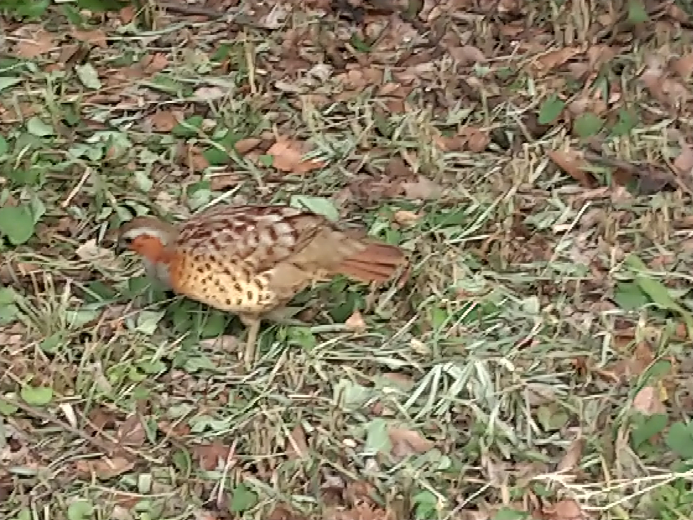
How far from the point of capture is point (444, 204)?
14.2 ft

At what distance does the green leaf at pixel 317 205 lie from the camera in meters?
4.25

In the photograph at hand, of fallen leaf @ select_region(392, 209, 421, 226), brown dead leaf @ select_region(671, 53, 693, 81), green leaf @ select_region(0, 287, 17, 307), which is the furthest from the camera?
brown dead leaf @ select_region(671, 53, 693, 81)

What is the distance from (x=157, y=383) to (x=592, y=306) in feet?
3.96

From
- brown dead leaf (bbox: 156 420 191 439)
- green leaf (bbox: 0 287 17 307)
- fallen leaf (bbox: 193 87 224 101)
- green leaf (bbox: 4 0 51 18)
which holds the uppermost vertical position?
green leaf (bbox: 4 0 51 18)

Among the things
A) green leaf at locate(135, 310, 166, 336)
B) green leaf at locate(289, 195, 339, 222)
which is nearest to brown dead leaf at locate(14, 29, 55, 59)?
green leaf at locate(289, 195, 339, 222)

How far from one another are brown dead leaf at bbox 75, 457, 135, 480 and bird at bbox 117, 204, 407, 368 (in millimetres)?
462

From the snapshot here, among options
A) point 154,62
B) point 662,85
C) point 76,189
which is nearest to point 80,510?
point 76,189

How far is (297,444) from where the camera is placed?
3473mm

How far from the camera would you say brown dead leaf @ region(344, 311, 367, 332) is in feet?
12.6

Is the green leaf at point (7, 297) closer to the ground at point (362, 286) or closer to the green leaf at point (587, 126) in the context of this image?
the ground at point (362, 286)

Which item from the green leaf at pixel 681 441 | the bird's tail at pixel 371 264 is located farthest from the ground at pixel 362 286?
the bird's tail at pixel 371 264

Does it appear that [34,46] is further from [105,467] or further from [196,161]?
[105,467]

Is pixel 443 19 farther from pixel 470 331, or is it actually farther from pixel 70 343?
pixel 70 343

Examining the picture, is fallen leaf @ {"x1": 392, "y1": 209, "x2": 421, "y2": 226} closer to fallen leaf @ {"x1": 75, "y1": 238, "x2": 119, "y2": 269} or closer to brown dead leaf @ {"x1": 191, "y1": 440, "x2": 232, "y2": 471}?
fallen leaf @ {"x1": 75, "y1": 238, "x2": 119, "y2": 269}
